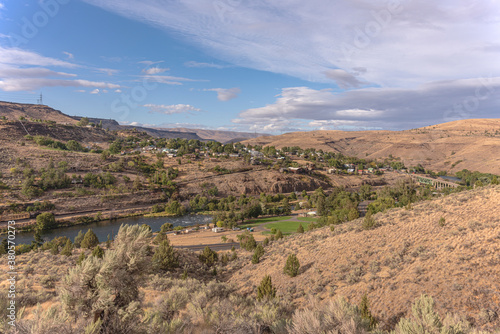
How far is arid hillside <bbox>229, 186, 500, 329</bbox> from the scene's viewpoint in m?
12.8

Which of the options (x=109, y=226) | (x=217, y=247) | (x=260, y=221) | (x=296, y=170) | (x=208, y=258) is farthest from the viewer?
(x=296, y=170)

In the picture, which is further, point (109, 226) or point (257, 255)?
point (109, 226)

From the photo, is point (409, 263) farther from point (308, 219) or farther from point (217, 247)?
point (308, 219)

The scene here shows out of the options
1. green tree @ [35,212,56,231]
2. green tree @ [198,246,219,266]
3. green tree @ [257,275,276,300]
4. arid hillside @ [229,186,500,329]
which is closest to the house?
green tree @ [35,212,56,231]

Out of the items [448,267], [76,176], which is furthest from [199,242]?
[76,176]

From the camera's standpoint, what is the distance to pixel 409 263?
54.2 ft

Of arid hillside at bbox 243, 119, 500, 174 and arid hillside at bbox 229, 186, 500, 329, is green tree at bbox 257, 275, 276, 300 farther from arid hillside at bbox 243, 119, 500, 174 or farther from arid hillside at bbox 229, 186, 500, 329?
arid hillside at bbox 243, 119, 500, 174

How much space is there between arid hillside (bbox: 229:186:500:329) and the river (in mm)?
40137

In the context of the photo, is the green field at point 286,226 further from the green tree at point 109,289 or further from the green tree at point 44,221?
the green tree at point 44,221

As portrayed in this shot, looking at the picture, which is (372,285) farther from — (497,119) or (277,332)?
(497,119)

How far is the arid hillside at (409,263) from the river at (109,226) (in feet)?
132

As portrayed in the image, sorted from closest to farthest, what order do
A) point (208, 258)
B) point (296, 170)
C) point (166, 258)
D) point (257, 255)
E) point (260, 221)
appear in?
1. point (166, 258)
2. point (257, 255)
3. point (208, 258)
4. point (260, 221)
5. point (296, 170)

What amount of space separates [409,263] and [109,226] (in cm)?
6220

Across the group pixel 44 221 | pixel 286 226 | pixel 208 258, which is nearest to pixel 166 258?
pixel 208 258
